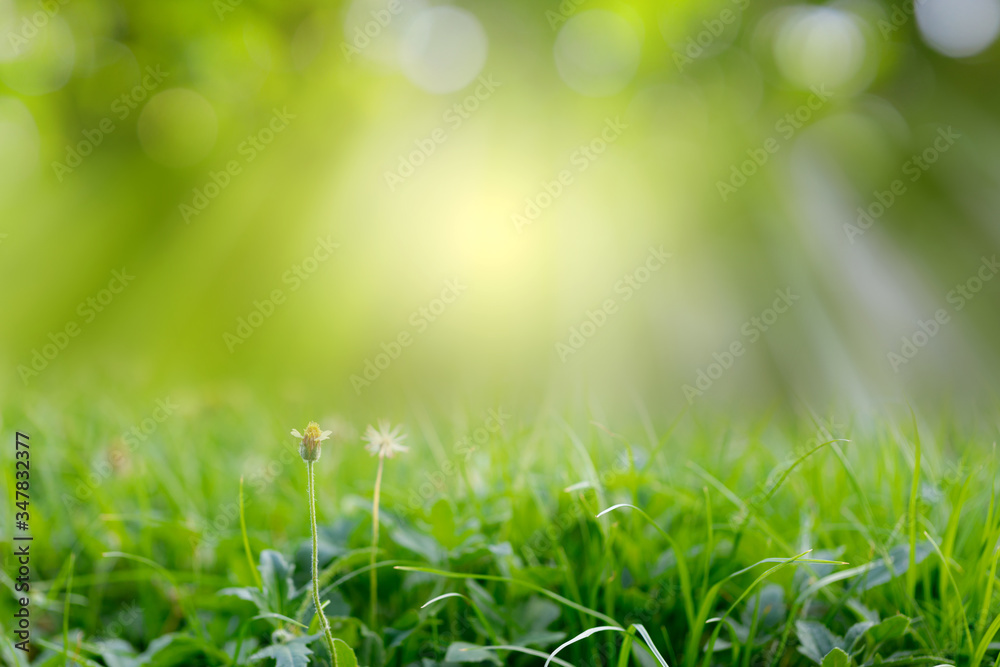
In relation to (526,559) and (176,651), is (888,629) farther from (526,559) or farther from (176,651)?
(176,651)

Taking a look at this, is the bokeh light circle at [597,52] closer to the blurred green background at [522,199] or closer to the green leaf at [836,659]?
the blurred green background at [522,199]

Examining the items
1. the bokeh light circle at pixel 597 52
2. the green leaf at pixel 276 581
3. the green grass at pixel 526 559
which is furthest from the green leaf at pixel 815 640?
the bokeh light circle at pixel 597 52

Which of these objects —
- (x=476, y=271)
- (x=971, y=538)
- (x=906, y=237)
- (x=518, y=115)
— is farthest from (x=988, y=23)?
(x=971, y=538)

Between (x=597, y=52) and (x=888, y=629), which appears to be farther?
(x=597, y=52)

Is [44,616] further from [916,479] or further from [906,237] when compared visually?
[906,237]

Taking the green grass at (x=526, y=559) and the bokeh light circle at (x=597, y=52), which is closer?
the green grass at (x=526, y=559)

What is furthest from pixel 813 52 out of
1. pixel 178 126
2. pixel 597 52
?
pixel 178 126

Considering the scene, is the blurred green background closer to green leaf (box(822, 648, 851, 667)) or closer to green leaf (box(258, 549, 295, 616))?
green leaf (box(258, 549, 295, 616))


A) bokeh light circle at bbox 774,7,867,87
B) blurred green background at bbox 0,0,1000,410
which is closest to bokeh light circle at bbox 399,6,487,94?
blurred green background at bbox 0,0,1000,410
